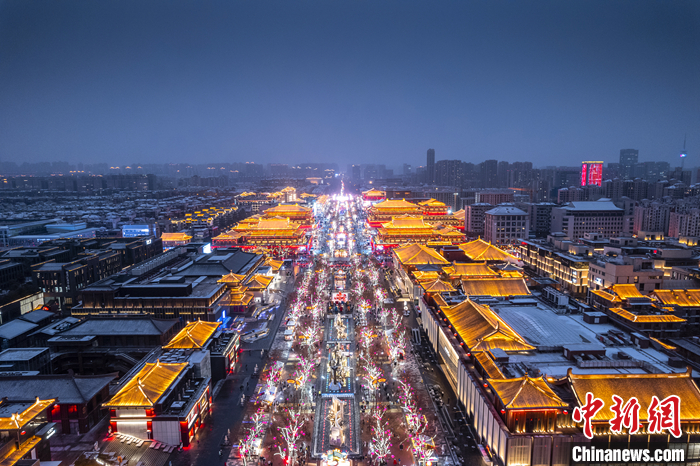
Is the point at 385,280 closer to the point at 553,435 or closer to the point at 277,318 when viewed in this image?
the point at 277,318

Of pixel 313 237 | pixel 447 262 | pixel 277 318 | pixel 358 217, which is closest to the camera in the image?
pixel 277 318

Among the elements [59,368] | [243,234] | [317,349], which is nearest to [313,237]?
[243,234]

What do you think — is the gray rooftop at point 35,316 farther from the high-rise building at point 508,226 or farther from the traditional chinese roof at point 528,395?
the high-rise building at point 508,226

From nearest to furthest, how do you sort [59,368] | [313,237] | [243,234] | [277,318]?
[59,368] < [277,318] < [243,234] < [313,237]

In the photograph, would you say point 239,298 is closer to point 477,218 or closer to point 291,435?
point 291,435

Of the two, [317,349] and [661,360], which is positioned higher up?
[661,360]

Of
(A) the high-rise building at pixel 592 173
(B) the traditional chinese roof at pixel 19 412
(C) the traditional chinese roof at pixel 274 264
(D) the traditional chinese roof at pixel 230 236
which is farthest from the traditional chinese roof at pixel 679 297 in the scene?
(A) the high-rise building at pixel 592 173
